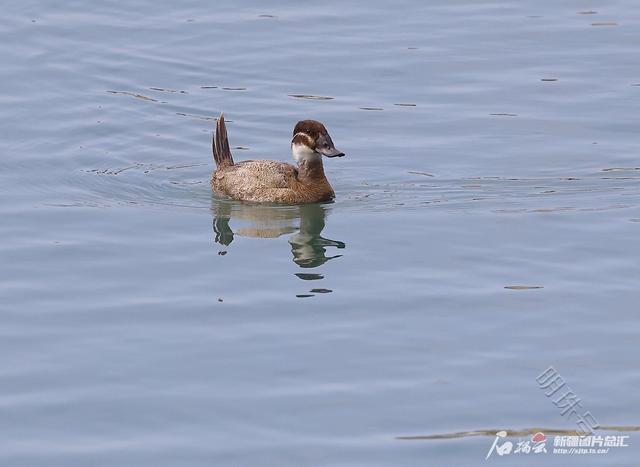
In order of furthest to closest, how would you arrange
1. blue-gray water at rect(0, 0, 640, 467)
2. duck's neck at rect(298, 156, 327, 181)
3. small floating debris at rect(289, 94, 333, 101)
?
small floating debris at rect(289, 94, 333, 101)
duck's neck at rect(298, 156, 327, 181)
blue-gray water at rect(0, 0, 640, 467)

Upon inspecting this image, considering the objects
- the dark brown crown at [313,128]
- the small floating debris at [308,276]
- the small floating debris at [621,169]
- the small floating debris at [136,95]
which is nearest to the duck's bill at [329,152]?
the dark brown crown at [313,128]

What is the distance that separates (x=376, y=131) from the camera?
67.5ft

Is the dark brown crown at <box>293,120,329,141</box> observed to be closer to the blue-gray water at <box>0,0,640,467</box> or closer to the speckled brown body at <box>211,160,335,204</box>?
the speckled brown body at <box>211,160,335,204</box>

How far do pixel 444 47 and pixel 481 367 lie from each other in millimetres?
12676

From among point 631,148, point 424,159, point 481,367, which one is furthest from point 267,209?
point 481,367

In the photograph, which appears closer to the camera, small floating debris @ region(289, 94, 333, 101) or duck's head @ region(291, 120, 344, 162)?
duck's head @ region(291, 120, 344, 162)

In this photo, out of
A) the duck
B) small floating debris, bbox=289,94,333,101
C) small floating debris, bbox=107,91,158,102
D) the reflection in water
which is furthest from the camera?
small floating debris, bbox=107,91,158,102

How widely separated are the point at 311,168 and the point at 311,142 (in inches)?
16.3

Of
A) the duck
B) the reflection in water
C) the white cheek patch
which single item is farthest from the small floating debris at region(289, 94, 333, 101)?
the reflection in water

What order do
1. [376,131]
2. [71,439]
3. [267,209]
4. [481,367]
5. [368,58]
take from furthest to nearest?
A: [368,58] < [376,131] < [267,209] < [481,367] < [71,439]

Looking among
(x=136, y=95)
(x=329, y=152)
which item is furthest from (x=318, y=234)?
(x=136, y=95)

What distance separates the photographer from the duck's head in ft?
59.9

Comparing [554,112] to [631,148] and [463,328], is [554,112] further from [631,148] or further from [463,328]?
[463,328]

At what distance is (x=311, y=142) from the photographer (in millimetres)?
18375
